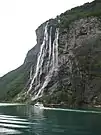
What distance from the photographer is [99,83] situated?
159125 millimetres

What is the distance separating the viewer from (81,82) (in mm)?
169250

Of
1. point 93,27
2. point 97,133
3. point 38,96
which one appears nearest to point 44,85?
point 38,96

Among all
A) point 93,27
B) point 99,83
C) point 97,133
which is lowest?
point 97,133

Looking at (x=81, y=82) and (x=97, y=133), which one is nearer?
(x=97, y=133)

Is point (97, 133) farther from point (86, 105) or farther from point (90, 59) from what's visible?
point (90, 59)

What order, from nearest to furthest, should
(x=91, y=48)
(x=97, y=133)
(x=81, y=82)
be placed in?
(x=97, y=133) < (x=81, y=82) < (x=91, y=48)

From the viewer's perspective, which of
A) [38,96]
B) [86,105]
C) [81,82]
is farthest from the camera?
[38,96]

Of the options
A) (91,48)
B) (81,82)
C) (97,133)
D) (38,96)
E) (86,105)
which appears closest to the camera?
(97,133)

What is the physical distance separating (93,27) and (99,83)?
51.8 metres

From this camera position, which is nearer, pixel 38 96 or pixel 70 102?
pixel 70 102

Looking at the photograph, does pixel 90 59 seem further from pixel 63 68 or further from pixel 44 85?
pixel 44 85

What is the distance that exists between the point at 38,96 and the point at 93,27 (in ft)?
176

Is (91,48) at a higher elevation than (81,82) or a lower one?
higher

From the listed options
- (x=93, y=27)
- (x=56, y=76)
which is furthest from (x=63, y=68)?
(x=93, y=27)
